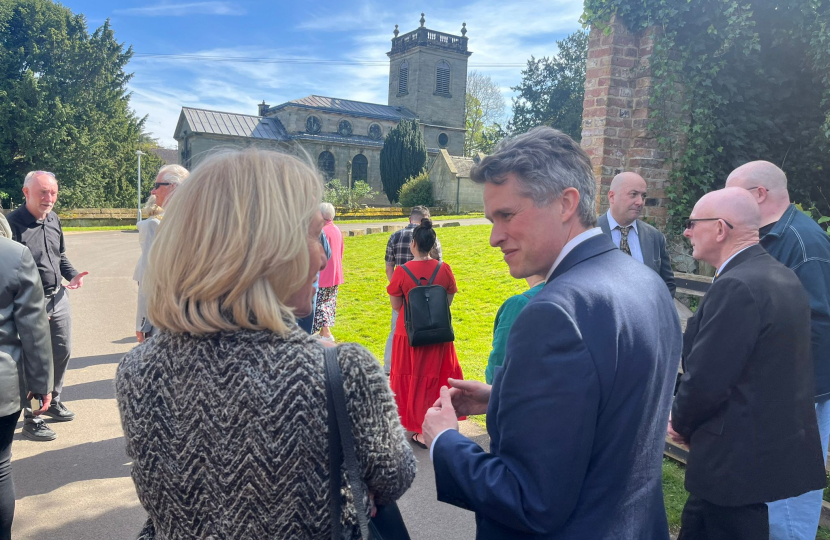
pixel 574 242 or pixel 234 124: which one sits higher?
pixel 234 124

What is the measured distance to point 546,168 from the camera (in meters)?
1.67

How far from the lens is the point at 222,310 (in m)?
1.36

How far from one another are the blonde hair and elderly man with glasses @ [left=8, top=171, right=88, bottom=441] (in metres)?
4.45

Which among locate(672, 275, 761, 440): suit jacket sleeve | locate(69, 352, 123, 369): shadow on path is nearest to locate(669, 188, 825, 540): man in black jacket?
locate(672, 275, 761, 440): suit jacket sleeve

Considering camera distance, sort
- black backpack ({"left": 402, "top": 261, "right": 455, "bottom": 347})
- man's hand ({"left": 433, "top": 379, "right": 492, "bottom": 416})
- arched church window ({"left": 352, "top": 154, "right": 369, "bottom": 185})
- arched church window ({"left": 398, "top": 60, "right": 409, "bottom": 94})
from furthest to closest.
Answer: arched church window ({"left": 398, "top": 60, "right": 409, "bottom": 94}), arched church window ({"left": 352, "top": 154, "right": 369, "bottom": 185}), black backpack ({"left": 402, "top": 261, "right": 455, "bottom": 347}), man's hand ({"left": 433, "top": 379, "right": 492, "bottom": 416})

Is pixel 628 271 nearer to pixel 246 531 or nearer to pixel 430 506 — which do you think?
pixel 246 531

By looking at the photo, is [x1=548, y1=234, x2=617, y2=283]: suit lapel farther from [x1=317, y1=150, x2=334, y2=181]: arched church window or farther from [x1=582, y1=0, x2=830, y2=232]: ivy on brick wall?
[x1=317, y1=150, x2=334, y2=181]: arched church window

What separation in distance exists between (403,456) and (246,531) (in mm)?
404

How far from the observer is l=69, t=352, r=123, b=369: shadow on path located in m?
7.02

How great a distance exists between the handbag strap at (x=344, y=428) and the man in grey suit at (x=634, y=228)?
4217 mm

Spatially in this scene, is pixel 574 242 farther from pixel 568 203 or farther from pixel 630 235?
pixel 630 235

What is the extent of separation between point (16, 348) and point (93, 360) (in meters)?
4.46

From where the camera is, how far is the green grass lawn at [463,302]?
6938mm

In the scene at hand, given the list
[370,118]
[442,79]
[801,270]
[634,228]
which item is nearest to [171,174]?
[634,228]
